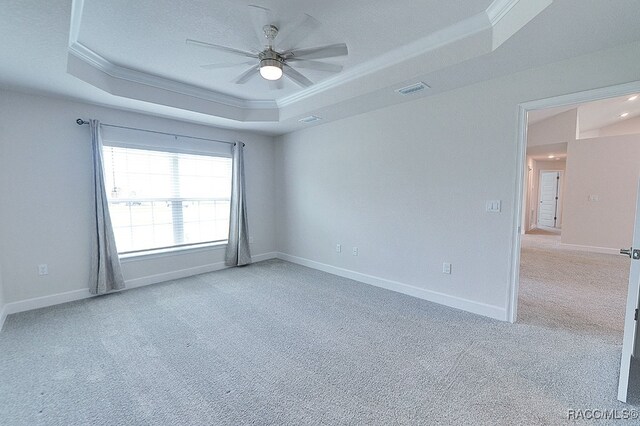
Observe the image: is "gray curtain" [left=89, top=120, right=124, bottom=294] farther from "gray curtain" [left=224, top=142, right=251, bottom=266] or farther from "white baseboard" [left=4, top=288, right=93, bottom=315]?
"gray curtain" [left=224, top=142, right=251, bottom=266]

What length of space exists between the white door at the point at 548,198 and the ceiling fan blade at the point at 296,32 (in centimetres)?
1057

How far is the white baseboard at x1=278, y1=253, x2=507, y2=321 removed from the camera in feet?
9.37

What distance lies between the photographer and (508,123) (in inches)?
105

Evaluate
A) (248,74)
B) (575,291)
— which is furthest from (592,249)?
(248,74)

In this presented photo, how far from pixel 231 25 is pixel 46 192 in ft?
9.62

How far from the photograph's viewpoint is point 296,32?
232 cm

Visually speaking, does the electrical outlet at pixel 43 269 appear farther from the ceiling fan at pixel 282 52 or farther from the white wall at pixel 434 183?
the white wall at pixel 434 183

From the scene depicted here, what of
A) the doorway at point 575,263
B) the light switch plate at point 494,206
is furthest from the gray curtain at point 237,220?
the doorway at point 575,263

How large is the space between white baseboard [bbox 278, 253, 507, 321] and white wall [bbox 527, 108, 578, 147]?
5.71 m

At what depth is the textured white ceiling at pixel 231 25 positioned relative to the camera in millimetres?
2020

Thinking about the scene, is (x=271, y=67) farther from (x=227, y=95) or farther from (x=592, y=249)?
(x=592, y=249)

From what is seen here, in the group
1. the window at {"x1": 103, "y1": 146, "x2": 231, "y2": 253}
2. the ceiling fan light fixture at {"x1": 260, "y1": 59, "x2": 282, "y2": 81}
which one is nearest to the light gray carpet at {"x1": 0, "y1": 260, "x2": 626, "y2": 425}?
the window at {"x1": 103, "y1": 146, "x2": 231, "y2": 253}

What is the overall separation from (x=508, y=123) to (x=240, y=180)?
154 inches

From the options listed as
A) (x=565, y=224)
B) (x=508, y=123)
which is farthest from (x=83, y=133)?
(x=565, y=224)
